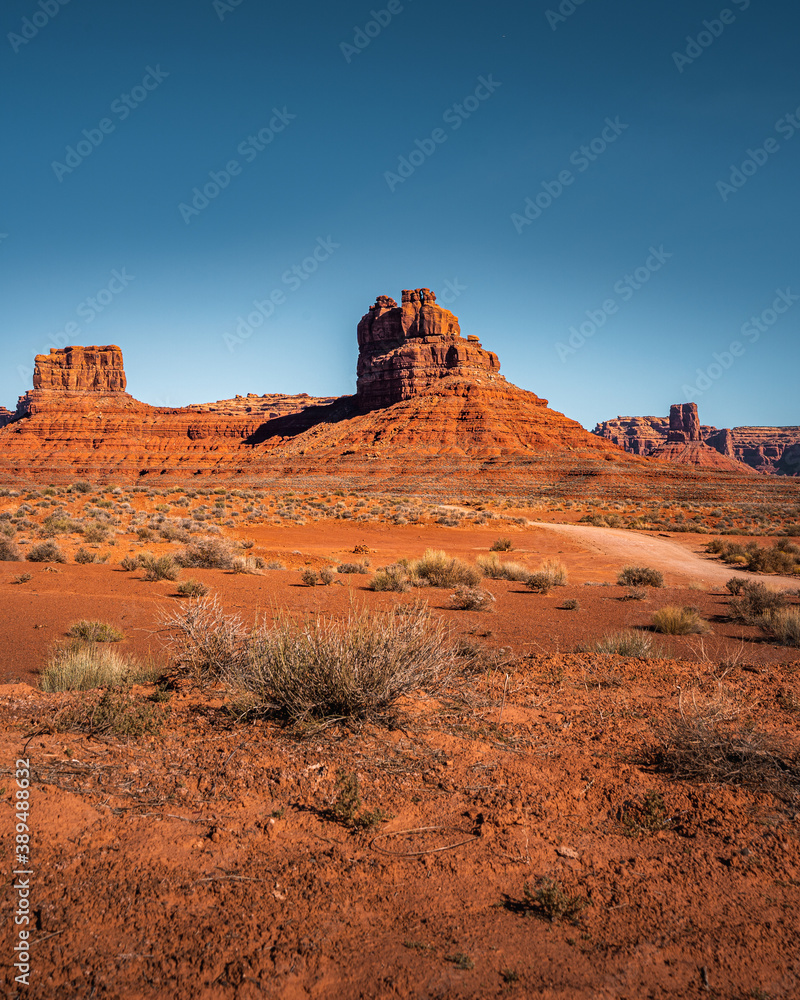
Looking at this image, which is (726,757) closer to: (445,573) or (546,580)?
(546,580)

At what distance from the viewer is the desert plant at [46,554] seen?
14.4 meters

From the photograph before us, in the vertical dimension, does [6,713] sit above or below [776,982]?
above

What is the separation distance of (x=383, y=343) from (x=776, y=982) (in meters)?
111

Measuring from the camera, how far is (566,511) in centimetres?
4038

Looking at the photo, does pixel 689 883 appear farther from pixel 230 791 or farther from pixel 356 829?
pixel 230 791

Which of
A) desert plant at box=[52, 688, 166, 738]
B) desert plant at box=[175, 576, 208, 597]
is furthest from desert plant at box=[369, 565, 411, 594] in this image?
desert plant at box=[52, 688, 166, 738]

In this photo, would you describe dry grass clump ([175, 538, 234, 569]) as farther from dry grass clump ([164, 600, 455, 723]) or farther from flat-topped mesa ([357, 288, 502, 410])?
flat-topped mesa ([357, 288, 502, 410])

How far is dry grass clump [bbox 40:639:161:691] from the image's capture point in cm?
588

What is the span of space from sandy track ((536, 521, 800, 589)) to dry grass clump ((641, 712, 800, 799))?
36.7ft

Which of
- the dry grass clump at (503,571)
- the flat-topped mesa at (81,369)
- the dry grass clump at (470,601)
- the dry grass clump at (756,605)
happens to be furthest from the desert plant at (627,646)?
the flat-topped mesa at (81,369)

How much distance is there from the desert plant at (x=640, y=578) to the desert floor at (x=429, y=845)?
7.68 metres

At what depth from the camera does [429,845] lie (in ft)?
11.0

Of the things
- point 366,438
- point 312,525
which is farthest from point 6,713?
point 366,438

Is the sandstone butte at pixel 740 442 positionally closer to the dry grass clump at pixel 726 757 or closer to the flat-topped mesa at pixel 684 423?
the flat-topped mesa at pixel 684 423
